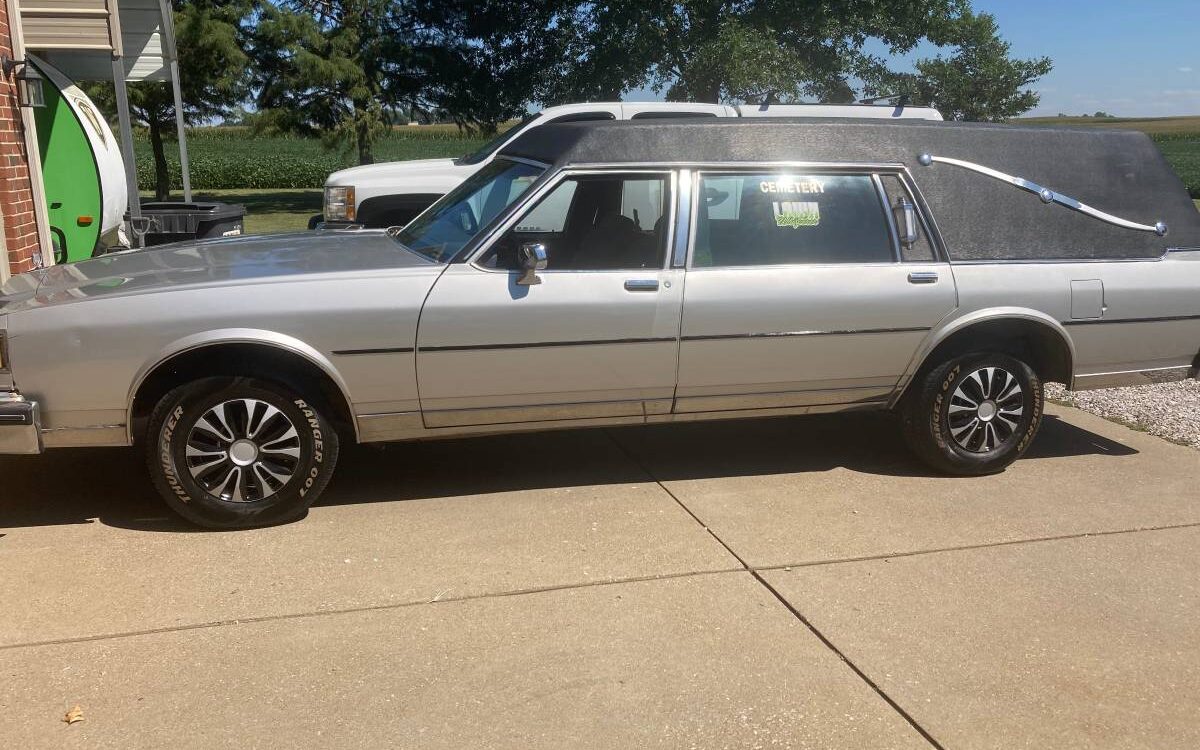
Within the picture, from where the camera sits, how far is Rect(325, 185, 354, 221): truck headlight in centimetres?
973

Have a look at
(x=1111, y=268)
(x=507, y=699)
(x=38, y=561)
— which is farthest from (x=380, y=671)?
(x=1111, y=268)

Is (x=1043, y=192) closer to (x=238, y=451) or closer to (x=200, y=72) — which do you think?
(x=238, y=451)

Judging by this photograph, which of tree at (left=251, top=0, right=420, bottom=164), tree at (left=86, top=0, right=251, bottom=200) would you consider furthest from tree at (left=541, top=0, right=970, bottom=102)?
tree at (left=86, top=0, right=251, bottom=200)

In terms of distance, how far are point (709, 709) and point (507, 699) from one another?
66cm

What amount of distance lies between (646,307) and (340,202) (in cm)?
572

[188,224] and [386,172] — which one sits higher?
[386,172]

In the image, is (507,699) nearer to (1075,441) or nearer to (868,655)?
(868,655)

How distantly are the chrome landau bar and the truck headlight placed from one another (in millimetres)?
5913

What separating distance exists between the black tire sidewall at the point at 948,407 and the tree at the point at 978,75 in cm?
1772

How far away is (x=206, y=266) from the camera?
191 inches

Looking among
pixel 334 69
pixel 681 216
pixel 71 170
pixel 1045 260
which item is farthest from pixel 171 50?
pixel 334 69

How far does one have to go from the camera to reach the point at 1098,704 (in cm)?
343

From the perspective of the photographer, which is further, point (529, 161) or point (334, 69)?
point (334, 69)

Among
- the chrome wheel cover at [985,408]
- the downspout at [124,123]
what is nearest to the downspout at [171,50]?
the downspout at [124,123]
